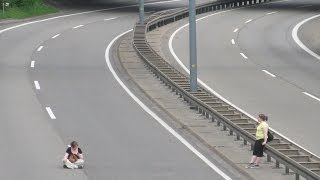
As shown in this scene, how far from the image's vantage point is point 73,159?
2180 centimetres

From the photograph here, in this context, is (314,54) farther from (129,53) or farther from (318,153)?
(318,153)

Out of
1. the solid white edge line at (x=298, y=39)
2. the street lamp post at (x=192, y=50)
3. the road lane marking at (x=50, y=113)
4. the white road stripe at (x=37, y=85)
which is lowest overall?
the solid white edge line at (x=298, y=39)

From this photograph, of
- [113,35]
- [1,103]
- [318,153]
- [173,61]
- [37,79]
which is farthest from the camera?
[113,35]

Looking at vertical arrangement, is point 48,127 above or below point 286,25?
above

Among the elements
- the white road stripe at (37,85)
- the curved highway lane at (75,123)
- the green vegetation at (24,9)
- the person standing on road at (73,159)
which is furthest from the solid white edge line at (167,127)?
the green vegetation at (24,9)

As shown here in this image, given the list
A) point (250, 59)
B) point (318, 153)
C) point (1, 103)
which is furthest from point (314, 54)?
point (318, 153)

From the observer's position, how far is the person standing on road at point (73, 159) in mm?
21766

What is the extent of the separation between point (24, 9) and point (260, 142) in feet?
177

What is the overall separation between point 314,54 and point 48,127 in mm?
26245

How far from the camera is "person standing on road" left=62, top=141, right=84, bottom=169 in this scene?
857 inches

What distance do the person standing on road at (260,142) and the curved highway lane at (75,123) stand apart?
3.69 ft

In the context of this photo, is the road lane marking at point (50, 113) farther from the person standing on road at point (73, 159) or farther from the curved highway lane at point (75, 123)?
the person standing on road at point (73, 159)

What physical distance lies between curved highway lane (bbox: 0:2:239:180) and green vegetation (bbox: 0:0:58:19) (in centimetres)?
1738

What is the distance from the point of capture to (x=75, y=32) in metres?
59.7
